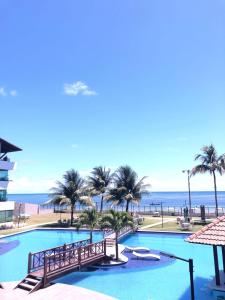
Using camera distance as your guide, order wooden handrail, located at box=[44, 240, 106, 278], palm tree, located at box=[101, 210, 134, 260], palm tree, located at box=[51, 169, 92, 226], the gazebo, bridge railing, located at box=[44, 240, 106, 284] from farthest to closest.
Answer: palm tree, located at box=[51, 169, 92, 226]
palm tree, located at box=[101, 210, 134, 260]
wooden handrail, located at box=[44, 240, 106, 278]
bridge railing, located at box=[44, 240, 106, 284]
the gazebo

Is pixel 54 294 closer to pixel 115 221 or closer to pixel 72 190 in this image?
pixel 115 221

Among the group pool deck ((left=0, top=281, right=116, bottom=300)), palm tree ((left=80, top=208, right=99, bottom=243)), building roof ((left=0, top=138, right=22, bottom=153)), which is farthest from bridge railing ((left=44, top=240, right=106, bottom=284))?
building roof ((left=0, top=138, right=22, bottom=153))

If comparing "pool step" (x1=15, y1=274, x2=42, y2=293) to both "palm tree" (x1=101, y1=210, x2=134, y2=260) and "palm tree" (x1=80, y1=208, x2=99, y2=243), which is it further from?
"palm tree" (x1=80, y1=208, x2=99, y2=243)

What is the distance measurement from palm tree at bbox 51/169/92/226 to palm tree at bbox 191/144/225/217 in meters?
14.9

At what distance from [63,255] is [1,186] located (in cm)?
2191

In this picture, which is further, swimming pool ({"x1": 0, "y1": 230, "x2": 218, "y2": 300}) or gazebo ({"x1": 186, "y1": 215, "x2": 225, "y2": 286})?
swimming pool ({"x1": 0, "y1": 230, "x2": 218, "y2": 300})

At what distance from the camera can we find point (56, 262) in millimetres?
17391

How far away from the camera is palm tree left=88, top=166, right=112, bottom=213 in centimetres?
4406

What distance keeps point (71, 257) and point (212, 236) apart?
8983 millimetres

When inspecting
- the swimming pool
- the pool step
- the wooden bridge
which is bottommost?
the swimming pool

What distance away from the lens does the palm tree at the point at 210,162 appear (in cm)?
3625

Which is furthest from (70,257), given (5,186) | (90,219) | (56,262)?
(5,186)

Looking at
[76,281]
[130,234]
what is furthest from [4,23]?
[130,234]

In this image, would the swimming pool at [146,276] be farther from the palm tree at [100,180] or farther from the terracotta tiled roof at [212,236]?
the palm tree at [100,180]
